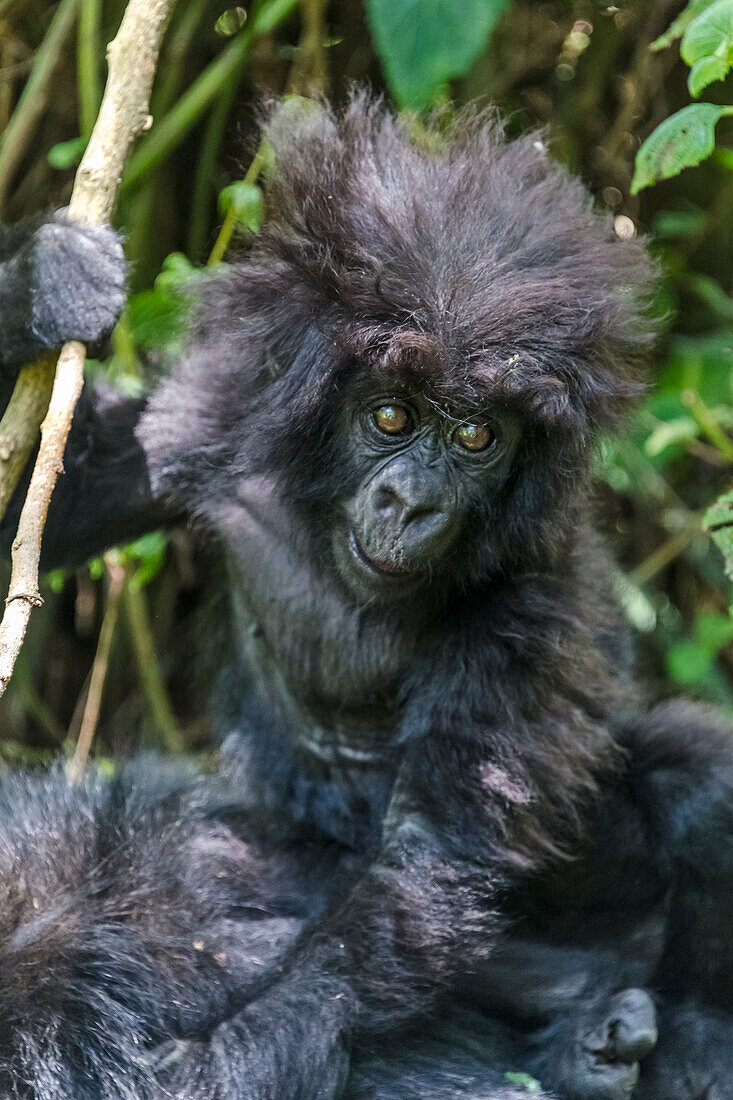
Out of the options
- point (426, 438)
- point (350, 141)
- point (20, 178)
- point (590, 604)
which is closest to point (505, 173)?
point (350, 141)

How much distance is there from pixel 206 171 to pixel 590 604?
2.61 metres

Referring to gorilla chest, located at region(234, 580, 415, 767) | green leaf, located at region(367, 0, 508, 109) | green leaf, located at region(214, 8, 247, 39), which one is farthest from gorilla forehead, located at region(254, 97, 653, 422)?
green leaf, located at region(214, 8, 247, 39)

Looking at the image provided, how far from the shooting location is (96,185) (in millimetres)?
2861

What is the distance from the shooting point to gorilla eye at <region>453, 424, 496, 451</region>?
110 inches

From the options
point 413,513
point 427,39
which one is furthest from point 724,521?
point 427,39

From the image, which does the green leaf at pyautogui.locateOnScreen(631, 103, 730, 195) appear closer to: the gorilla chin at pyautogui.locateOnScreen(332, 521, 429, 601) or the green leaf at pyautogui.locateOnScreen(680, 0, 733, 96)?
the green leaf at pyautogui.locateOnScreen(680, 0, 733, 96)

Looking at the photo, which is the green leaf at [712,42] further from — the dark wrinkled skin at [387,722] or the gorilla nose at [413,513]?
the gorilla nose at [413,513]

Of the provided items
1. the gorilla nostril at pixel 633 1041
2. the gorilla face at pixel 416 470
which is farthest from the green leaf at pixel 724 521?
the gorilla nostril at pixel 633 1041

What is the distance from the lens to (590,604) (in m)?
3.39

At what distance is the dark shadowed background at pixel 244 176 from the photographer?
470 cm

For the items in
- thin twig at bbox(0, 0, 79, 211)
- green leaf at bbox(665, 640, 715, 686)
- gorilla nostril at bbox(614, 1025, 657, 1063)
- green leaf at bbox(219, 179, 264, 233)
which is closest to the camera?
gorilla nostril at bbox(614, 1025, 657, 1063)

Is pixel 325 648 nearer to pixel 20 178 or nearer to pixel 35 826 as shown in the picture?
pixel 35 826

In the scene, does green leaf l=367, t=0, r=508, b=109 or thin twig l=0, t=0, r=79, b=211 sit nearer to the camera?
green leaf l=367, t=0, r=508, b=109

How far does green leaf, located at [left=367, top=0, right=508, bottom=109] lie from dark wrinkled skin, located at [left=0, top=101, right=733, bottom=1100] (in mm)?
197
